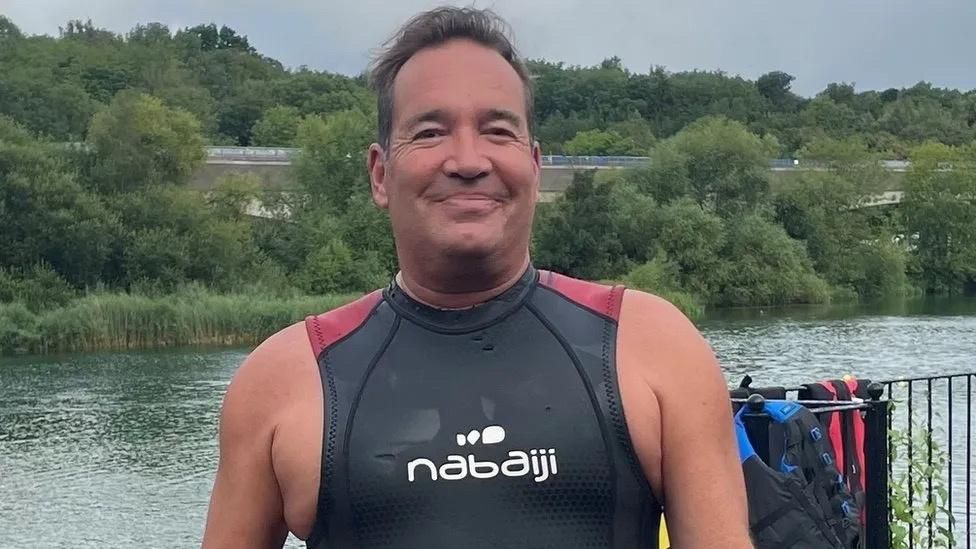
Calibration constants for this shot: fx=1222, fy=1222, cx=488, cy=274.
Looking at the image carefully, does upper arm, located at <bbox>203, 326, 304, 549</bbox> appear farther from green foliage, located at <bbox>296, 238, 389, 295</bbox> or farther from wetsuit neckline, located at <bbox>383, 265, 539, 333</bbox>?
green foliage, located at <bbox>296, 238, 389, 295</bbox>

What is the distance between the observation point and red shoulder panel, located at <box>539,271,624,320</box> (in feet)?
6.07

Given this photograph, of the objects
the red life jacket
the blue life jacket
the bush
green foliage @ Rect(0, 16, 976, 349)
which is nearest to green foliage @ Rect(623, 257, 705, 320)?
green foliage @ Rect(0, 16, 976, 349)

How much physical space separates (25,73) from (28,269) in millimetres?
29073

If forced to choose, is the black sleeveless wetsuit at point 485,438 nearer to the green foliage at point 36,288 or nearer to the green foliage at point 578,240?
the green foliage at point 36,288

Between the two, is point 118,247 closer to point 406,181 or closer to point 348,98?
point 348,98

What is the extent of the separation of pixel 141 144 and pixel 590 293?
132 feet

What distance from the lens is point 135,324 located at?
3012cm

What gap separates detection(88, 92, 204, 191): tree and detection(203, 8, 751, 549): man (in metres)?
38.7

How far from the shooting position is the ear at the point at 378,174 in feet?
6.19

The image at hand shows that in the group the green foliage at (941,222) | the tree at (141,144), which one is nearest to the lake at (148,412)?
the tree at (141,144)

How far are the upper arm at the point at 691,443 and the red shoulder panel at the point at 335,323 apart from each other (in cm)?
45

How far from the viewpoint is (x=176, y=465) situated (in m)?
14.7

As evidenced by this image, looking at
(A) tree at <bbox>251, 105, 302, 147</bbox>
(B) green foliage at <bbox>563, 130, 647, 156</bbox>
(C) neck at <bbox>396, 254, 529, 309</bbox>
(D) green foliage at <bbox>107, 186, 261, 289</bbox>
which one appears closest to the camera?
(C) neck at <bbox>396, 254, 529, 309</bbox>

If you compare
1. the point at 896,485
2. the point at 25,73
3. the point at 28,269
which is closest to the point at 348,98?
the point at 25,73
